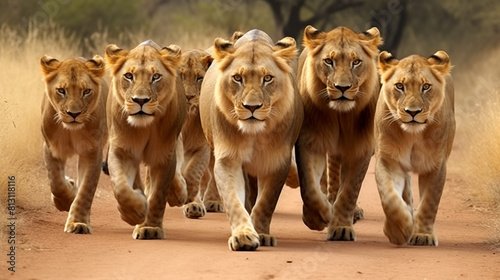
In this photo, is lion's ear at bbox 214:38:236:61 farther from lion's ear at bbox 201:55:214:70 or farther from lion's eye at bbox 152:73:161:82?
lion's ear at bbox 201:55:214:70

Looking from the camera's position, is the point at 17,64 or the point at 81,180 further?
the point at 17,64

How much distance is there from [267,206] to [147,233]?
2.88 feet

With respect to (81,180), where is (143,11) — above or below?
above

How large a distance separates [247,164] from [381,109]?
1.05 m

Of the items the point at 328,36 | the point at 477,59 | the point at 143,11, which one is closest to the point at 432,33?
the point at 477,59

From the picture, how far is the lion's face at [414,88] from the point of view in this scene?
851 cm

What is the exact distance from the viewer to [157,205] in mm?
8703

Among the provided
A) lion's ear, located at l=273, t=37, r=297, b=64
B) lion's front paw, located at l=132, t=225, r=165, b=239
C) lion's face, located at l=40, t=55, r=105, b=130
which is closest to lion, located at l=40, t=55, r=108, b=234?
lion's face, located at l=40, t=55, r=105, b=130

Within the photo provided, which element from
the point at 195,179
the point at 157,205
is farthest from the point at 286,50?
the point at 195,179

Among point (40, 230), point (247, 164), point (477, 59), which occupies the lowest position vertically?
point (40, 230)

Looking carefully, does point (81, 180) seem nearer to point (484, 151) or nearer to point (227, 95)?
point (227, 95)

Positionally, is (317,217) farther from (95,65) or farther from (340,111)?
(95,65)

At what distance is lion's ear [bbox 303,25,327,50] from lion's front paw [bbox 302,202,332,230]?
117cm

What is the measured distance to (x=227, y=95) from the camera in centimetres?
829
